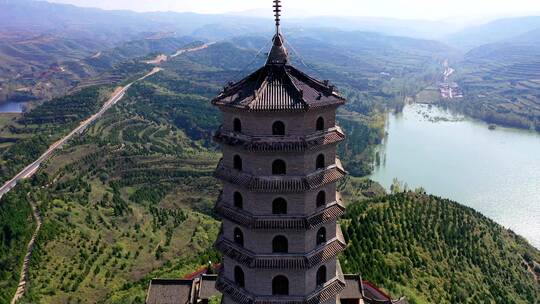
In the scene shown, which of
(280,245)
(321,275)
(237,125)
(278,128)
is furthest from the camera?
(321,275)

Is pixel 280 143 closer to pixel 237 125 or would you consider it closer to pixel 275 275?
pixel 237 125

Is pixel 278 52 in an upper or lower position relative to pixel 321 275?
upper

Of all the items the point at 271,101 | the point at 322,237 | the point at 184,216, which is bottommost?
the point at 184,216

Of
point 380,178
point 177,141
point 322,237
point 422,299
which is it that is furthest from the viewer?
point 177,141

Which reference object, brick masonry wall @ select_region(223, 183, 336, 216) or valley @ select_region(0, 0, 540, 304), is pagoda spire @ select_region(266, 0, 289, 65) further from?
brick masonry wall @ select_region(223, 183, 336, 216)

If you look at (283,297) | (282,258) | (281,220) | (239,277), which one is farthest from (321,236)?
(239,277)

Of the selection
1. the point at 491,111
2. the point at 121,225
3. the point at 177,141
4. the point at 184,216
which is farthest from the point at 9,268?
the point at 491,111

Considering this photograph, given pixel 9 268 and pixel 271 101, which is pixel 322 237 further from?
pixel 9 268

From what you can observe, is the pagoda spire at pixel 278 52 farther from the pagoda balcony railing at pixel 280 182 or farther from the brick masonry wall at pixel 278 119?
the pagoda balcony railing at pixel 280 182
